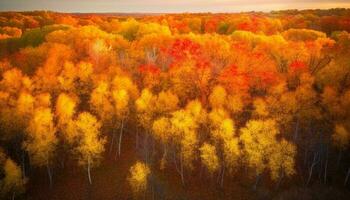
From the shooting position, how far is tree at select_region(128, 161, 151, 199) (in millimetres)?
44062

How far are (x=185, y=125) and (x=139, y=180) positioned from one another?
10734mm

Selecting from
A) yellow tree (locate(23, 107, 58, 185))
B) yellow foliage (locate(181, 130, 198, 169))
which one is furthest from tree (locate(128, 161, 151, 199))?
yellow tree (locate(23, 107, 58, 185))

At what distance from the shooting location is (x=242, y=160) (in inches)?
1880

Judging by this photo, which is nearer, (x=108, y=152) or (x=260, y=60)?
(x=108, y=152)

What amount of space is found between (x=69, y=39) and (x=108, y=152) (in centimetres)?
Result: 4553

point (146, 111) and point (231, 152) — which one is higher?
point (146, 111)

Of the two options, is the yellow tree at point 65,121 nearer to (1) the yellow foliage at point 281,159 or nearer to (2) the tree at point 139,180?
(2) the tree at point 139,180

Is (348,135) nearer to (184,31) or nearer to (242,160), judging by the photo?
(242,160)

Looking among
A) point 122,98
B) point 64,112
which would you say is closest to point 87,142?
point 64,112

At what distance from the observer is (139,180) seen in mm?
44281

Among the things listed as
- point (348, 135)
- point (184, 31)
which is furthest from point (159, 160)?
point (184, 31)

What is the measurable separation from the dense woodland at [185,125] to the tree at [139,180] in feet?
0.58

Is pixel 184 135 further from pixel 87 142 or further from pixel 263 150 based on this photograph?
pixel 87 142

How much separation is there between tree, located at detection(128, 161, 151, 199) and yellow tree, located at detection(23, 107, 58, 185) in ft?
44.5
